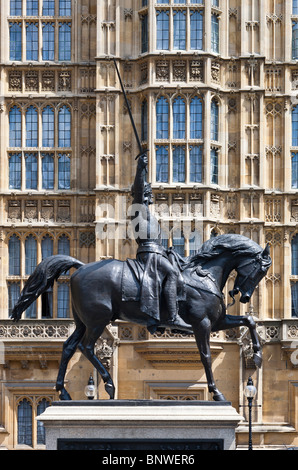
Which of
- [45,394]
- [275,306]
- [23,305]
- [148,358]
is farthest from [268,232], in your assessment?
[23,305]

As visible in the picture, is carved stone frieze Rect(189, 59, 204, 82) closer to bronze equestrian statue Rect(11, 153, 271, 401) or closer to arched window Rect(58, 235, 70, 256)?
arched window Rect(58, 235, 70, 256)

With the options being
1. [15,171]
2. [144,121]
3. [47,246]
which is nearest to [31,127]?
[15,171]

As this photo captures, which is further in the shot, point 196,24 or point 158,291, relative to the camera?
point 196,24

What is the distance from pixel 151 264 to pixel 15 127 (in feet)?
72.3

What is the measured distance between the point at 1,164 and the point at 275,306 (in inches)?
405

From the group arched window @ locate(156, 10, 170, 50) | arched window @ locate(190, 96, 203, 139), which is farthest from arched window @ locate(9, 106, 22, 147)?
arched window @ locate(190, 96, 203, 139)

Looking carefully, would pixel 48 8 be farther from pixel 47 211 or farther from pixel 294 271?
pixel 294 271

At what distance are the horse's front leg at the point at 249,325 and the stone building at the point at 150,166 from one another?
1807 cm

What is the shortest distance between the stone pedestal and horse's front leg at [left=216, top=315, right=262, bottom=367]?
143 centimetres

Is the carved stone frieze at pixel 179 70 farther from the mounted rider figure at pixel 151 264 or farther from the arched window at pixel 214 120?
the mounted rider figure at pixel 151 264

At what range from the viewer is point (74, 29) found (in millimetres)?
43719

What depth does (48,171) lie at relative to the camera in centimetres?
4331

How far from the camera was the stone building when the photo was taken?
135ft

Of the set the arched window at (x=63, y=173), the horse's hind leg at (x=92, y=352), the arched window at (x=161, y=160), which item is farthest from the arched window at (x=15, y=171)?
the horse's hind leg at (x=92, y=352)
